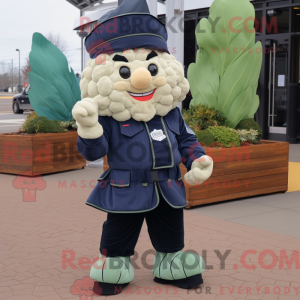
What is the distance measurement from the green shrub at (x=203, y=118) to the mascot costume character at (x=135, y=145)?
3.22m

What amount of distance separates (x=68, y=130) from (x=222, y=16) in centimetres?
363

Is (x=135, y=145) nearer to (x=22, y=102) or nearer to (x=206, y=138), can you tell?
(x=206, y=138)

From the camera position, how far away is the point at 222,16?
6680 mm

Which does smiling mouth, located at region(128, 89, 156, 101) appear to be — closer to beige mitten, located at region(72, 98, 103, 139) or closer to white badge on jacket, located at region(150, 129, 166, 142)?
white badge on jacket, located at region(150, 129, 166, 142)

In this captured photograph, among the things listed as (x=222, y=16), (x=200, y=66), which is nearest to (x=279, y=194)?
(x=200, y=66)

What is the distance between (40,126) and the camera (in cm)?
819

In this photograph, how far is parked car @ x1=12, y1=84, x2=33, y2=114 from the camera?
23391mm

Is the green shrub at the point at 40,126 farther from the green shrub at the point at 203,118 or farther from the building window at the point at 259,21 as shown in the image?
the building window at the point at 259,21

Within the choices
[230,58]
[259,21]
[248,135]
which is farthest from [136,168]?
[259,21]

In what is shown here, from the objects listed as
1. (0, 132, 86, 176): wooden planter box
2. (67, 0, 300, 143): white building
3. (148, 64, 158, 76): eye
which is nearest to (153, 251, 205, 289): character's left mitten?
(148, 64, 158, 76): eye

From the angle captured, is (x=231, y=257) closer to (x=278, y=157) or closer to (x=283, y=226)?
(x=283, y=226)

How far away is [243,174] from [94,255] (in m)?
2.75

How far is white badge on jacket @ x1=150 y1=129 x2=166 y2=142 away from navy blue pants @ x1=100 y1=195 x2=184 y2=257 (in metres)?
0.40

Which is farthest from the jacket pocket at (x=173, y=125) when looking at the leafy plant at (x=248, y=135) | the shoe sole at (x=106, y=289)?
the leafy plant at (x=248, y=135)
